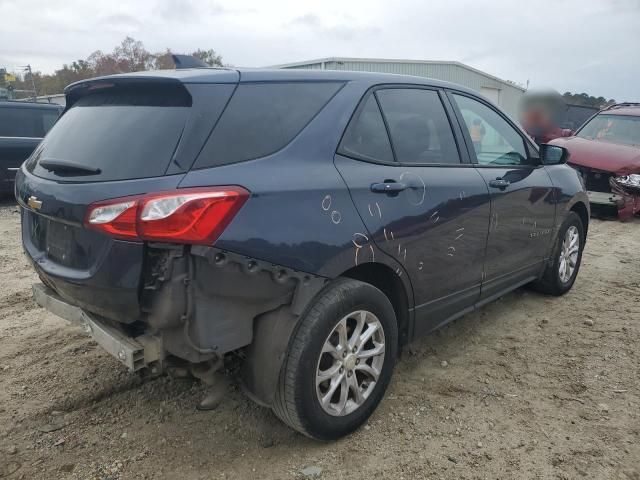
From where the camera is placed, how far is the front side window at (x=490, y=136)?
3576mm

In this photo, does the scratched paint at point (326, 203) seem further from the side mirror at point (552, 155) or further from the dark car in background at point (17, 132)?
the dark car in background at point (17, 132)

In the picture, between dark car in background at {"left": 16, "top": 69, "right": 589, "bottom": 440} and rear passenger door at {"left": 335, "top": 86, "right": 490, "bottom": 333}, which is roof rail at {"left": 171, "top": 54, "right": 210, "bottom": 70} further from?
rear passenger door at {"left": 335, "top": 86, "right": 490, "bottom": 333}

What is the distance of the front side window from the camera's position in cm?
358

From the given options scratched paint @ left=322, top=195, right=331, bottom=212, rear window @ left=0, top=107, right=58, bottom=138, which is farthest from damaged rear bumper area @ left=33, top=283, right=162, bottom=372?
rear window @ left=0, top=107, right=58, bottom=138

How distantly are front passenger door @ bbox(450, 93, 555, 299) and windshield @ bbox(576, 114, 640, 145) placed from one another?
644 cm

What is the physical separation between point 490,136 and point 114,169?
2.70 meters

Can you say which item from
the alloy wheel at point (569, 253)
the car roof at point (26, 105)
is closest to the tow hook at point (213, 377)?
the alloy wheel at point (569, 253)

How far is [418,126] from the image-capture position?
3.16 m

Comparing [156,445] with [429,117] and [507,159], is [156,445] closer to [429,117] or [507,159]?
[429,117]

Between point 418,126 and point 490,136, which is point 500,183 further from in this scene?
point 418,126

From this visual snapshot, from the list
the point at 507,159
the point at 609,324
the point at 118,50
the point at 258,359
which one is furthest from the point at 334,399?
the point at 118,50

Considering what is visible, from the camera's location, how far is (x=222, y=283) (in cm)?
215

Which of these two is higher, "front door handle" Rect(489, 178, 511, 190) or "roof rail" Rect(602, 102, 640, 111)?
"roof rail" Rect(602, 102, 640, 111)

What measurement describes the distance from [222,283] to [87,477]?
1.17 m
